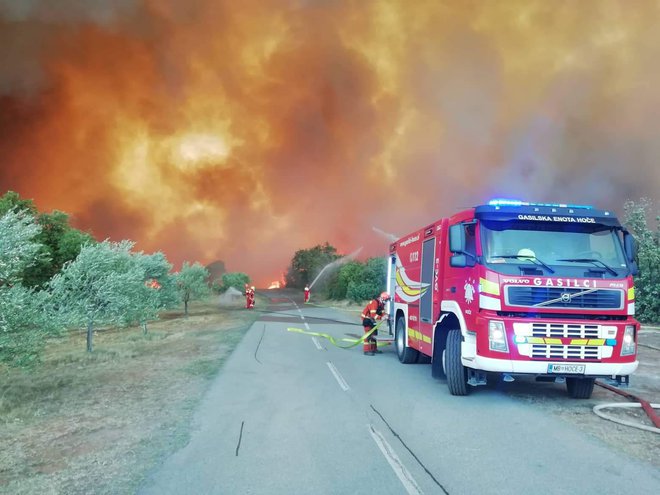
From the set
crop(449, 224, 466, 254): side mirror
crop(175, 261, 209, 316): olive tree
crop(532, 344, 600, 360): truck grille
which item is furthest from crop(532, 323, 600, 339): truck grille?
crop(175, 261, 209, 316): olive tree

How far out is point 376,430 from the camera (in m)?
6.54

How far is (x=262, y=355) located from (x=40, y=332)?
19.3ft

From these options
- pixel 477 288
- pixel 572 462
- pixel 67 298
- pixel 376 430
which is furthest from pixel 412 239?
pixel 67 298

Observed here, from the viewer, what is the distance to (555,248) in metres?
8.18

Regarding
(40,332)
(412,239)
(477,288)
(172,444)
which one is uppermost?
(412,239)

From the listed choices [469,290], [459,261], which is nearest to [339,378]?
[469,290]

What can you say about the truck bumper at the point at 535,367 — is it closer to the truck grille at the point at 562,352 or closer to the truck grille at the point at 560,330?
the truck grille at the point at 562,352

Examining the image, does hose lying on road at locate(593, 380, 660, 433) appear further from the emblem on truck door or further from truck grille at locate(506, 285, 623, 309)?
the emblem on truck door

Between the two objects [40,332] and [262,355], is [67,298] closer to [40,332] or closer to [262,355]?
[40,332]

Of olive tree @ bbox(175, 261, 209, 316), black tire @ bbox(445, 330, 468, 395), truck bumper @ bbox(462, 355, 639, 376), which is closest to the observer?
truck bumper @ bbox(462, 355, 639, 376)

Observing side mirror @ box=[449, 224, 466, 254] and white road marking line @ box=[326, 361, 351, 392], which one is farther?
white road marking line @ box=[326, 361, 351, 392]

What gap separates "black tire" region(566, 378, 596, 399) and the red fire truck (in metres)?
0.02

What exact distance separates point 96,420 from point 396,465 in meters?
4.94

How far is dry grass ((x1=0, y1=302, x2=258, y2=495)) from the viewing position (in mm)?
5156
